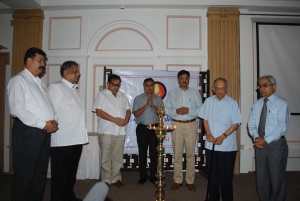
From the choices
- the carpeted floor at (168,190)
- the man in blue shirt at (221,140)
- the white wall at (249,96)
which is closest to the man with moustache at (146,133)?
the carpeted floor at (168,190)

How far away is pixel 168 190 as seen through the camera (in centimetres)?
314

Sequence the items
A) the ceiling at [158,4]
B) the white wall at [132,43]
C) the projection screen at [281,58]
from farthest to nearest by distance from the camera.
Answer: the projection screen at [281,58], the white wall at [132,43], the ceiling at [158,4]

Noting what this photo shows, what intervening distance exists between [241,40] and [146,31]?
1923 millimetres

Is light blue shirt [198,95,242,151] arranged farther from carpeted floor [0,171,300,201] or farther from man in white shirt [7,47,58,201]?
man in white shirt [7,47,58,201]

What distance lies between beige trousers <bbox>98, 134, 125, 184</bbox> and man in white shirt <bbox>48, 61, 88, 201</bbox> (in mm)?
592

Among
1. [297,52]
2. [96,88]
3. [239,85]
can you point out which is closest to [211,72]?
[239,85]

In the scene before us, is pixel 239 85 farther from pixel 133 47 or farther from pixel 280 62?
pixel 133 47

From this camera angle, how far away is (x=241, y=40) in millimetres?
4430

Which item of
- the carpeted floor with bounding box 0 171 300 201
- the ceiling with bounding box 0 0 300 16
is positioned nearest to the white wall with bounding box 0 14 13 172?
the ceiling with bounding box 0 0 300 16

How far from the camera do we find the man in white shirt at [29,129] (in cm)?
201

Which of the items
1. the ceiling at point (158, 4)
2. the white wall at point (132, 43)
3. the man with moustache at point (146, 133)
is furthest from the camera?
the white wall at point (132, 43)

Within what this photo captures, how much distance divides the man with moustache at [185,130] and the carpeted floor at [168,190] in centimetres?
20

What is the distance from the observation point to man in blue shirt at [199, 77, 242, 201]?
247cm

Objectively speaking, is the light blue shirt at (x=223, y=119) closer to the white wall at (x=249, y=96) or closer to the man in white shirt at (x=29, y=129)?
the man in white shirt at (x=29, y=129)
